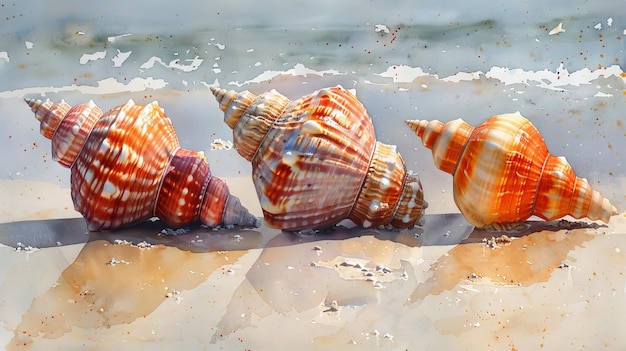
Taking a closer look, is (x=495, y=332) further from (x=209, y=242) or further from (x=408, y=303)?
(x=209, y=242)

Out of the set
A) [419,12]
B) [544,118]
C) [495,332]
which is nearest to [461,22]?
[419,12]

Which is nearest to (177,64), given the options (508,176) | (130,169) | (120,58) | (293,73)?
(120,58)

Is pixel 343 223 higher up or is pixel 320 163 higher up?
pixel 320 163

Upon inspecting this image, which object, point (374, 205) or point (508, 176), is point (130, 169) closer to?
point (374, 205)

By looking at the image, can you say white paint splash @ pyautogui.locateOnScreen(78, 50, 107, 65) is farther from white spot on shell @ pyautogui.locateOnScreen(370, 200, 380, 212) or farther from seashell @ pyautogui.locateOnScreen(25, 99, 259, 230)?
white spot on shell @ pyautogui.locateOnScreen(370, 200, 380, 212)

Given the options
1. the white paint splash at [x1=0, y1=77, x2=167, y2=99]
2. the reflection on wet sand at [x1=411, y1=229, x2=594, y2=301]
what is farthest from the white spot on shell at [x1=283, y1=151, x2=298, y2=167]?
the white paint splash at [x1=0, y1=77, x2=167, y2=99]

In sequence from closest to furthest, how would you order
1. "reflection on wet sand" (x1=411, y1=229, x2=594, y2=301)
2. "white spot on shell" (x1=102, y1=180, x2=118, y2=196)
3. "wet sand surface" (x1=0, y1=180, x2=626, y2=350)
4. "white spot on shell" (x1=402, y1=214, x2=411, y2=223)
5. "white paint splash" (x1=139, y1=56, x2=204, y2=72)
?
"wet sand surface" (x1=0, y1=180, x2=626, y2=350) < "reflection on wet sand" (x1=411, y1=229, x2=594, y2=301) < "white spot on shell" (x1=102, y1=180, x2=118, y2=196) < "white spot on shell" (x1=402, y1=214, x2=411, y2=223) < "white paint splash" (x1=139, y1=56, x2=204, y2=72)

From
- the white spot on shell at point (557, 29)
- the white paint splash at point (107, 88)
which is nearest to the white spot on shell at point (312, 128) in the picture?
the white paint splash at point (107, 88)
